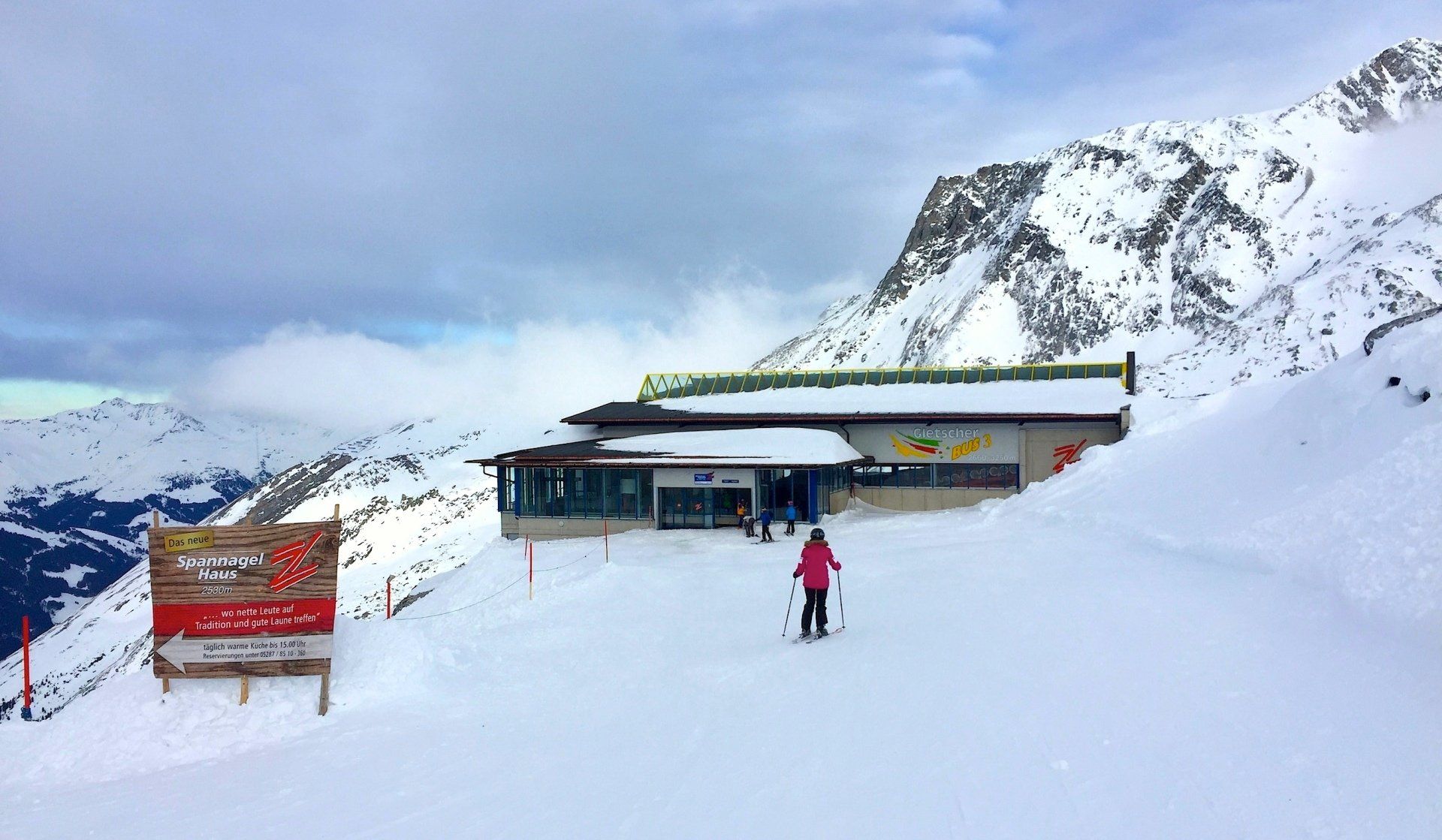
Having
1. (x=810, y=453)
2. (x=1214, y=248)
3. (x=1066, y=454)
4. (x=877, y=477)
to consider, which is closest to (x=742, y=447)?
(x=810, y=453)

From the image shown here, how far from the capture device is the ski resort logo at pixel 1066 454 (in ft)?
112

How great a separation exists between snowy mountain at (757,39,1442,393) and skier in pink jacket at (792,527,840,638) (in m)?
103

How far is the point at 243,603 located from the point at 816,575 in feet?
25.3

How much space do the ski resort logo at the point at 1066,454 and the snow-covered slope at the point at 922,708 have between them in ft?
56.1

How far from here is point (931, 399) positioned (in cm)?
3919

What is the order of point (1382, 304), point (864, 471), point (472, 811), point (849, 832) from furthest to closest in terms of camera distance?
point (1382, 304) → point (864, 471) → point (472, 811) → point (849, 832)

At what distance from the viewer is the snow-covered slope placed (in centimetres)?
639

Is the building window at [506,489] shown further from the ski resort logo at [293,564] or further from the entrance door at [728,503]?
the ski resort logo at [293,564]

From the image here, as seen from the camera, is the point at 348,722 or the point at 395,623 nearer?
the point at 348,722

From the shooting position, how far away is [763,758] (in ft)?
25.7

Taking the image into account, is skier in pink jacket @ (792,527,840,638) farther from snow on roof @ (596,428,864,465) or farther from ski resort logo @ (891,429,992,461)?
ski resort logo @ (891,429,992,461)

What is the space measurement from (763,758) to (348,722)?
554 centimetres

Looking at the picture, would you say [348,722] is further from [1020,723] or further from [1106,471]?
[1106,471]

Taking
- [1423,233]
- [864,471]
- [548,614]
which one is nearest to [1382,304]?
[1423,233]
